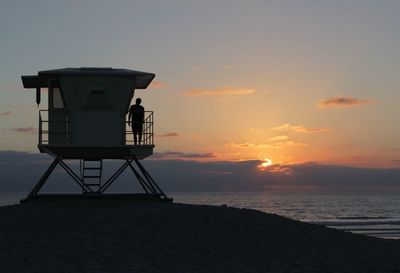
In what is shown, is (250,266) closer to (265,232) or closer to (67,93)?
(265,232)

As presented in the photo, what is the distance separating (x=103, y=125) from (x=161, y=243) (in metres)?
8.10

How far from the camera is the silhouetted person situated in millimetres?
23453

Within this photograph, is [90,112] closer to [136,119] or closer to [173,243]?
[136,119]

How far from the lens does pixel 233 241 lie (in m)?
17.2

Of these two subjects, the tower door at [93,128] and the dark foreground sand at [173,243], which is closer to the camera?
the dark foreground sand at [173,243]

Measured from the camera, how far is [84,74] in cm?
2294

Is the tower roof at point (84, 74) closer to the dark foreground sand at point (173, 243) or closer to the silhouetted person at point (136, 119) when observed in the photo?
the silhouetted person at point (136, 119)

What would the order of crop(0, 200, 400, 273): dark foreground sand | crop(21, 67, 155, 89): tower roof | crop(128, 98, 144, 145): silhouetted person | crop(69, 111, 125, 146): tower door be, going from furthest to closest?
crop(128, 98, 144, 145): silhouetted person, crop(69, 111, 125, 146): tower door, crop(21, 67, 155, 89): tower roof, crop(0, 200, 400, 273): dark foreground sand

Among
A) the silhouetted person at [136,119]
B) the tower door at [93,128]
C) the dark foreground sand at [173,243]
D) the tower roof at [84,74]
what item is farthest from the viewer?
the silhouetted person at [136,119]

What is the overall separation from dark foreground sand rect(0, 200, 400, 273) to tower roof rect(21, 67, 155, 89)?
529cm

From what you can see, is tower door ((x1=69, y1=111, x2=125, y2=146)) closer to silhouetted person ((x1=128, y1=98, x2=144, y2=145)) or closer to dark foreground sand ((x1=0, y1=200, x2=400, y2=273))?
silhouetted person ((x1=128, y1=98, x2=144, y2=145))

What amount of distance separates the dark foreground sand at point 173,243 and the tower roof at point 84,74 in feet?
17.4

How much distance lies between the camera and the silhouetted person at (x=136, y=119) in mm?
23453

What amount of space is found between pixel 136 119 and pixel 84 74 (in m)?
2.72
